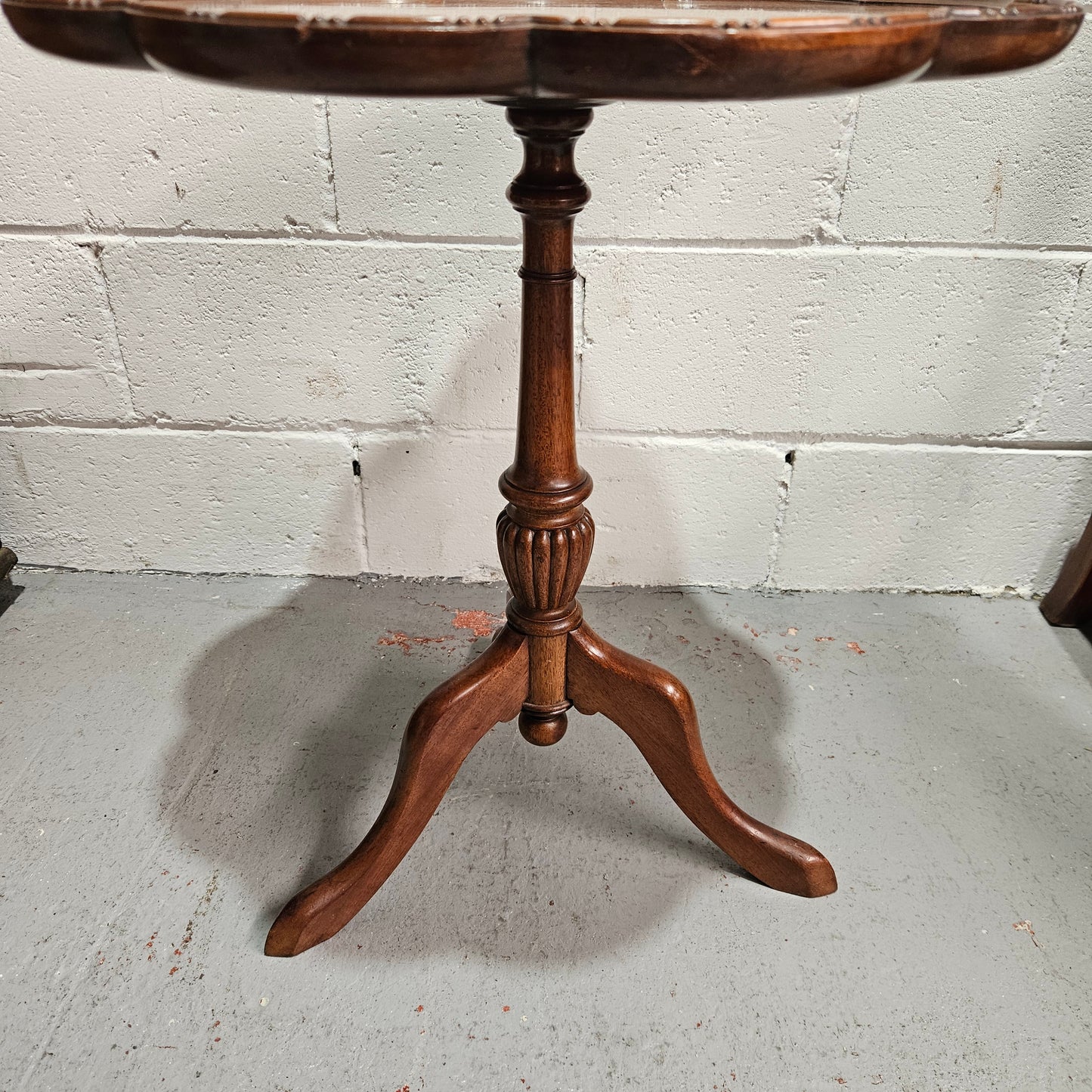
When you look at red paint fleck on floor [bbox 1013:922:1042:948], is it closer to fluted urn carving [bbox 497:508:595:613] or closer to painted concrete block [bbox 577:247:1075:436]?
fluted urn carving [bbox 497:508:595:613]

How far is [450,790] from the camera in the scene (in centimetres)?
124

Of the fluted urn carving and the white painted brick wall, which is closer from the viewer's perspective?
the fluted urn carving

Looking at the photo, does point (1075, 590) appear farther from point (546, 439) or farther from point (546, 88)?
point (546, 88)

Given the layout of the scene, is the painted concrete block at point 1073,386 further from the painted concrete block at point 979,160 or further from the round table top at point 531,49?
the round table top at point 531,49

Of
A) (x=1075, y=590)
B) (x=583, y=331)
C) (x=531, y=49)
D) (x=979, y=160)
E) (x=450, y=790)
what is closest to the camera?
(x=531, y=49)

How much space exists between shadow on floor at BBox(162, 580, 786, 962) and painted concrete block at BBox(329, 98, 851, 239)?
61cm

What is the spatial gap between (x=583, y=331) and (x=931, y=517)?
660 millimetres

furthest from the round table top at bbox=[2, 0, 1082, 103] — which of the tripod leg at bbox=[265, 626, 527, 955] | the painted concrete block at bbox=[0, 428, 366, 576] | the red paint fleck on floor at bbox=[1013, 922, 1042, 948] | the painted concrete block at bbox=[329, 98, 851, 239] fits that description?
the painted concrete block at bbox=[0, 428, 366, 576]

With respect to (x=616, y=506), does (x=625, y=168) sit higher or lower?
higher

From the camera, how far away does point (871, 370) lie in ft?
4.91

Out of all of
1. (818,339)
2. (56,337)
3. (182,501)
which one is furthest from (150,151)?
(818,339)

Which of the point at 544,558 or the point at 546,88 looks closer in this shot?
the point at 546,88

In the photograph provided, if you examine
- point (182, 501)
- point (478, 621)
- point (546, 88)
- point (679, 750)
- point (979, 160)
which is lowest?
point (478, 621)

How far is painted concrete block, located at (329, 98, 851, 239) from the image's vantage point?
4.40 ft
